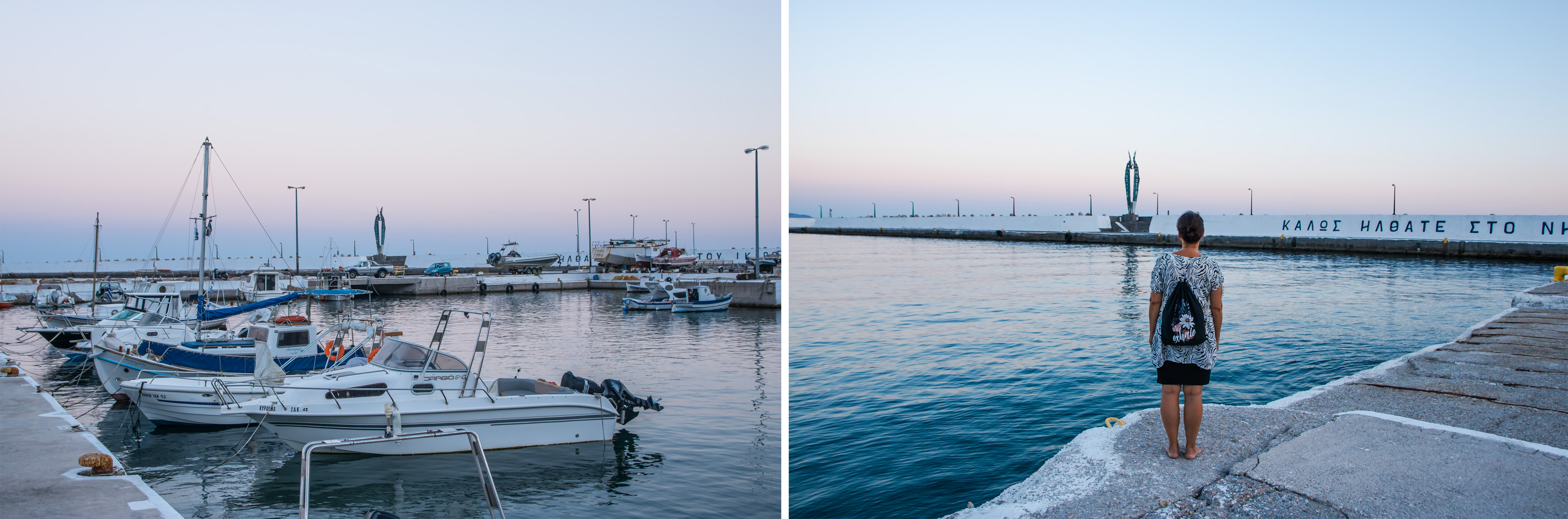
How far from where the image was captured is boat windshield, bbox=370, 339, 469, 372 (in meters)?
7.94

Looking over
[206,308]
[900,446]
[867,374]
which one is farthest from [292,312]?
[900,446]

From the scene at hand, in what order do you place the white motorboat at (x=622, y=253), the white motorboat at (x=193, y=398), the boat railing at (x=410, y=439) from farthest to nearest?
1. the white motorboat at (x=622, y=253)
2. the white motorboat at (x=193, y=398)
3. the boat railing at (x=410, y=439)

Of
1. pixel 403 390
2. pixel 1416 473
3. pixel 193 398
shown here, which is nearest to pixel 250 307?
pixel 193 398

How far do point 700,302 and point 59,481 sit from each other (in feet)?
69.5

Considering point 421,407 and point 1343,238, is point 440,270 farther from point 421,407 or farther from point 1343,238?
point 1343,238

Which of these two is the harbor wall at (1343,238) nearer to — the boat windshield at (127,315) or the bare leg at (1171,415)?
the boat windshield at (127,315)

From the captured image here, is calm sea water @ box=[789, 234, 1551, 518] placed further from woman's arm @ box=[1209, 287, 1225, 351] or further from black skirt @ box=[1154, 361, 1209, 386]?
woman's arm @ box=[1209, 287, 1225, 351]

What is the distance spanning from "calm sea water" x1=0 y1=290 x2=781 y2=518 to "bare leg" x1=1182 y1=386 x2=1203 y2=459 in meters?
3.99

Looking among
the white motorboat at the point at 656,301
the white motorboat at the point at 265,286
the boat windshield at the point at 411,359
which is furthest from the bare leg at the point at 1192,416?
the white motorboat at the point at 265,286

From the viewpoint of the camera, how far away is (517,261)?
1928 inches

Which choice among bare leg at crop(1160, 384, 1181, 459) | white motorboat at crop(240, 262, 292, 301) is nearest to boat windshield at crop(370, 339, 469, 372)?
bare leg at crop(1160, 384, 1181, 459)

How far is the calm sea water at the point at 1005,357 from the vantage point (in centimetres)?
425

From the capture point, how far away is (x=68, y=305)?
2284cm

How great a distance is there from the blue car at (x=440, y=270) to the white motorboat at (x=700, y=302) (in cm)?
2011
